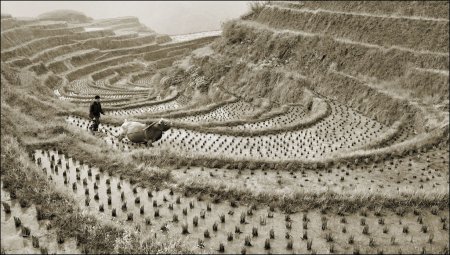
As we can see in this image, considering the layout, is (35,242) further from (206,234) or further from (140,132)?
(140,132)

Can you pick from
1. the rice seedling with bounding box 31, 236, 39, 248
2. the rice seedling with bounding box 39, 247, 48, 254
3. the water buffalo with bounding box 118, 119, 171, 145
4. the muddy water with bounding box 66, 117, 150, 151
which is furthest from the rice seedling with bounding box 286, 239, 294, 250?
the water buffalo with bounding box 118, 119, 171, 145

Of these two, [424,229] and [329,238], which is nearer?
[329,238]

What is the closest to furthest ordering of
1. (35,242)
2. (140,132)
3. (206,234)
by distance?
(35,242), (206,234), (140,132)

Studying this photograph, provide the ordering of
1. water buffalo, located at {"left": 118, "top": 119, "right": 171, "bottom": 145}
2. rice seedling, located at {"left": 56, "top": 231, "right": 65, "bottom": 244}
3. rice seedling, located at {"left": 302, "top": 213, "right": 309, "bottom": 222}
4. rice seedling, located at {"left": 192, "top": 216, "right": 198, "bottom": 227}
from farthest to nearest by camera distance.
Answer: water buffalo, located at {"left": 118, "top": 119, "right": 171, "bottom": 145}, rice seedling, located at {"left": 302, "top": 213, "right": 309, "bottom": 222}, rice seedling, located at {"left": 192, "top": 216, "right": 198, "bottom": 227}, rice seedling, located at {"left": 56, "top": 231, "right": 65, "bottom": 244}

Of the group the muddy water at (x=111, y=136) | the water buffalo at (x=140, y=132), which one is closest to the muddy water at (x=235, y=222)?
the muddy water at (x=111, y=136)

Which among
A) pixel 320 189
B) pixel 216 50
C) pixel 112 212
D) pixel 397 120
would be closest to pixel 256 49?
pixel 216 50

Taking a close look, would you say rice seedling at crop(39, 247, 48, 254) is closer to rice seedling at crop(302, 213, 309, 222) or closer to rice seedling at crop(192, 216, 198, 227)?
rice seedling at crop(192, 216, 198, 227)


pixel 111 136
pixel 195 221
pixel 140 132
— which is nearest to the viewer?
pixel 195 221

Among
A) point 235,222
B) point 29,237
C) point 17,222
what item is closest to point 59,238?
point 29,237

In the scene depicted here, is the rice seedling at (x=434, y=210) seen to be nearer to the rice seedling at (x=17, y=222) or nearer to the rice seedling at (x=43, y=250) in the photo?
the rice seedling at (x=43, y=250)
